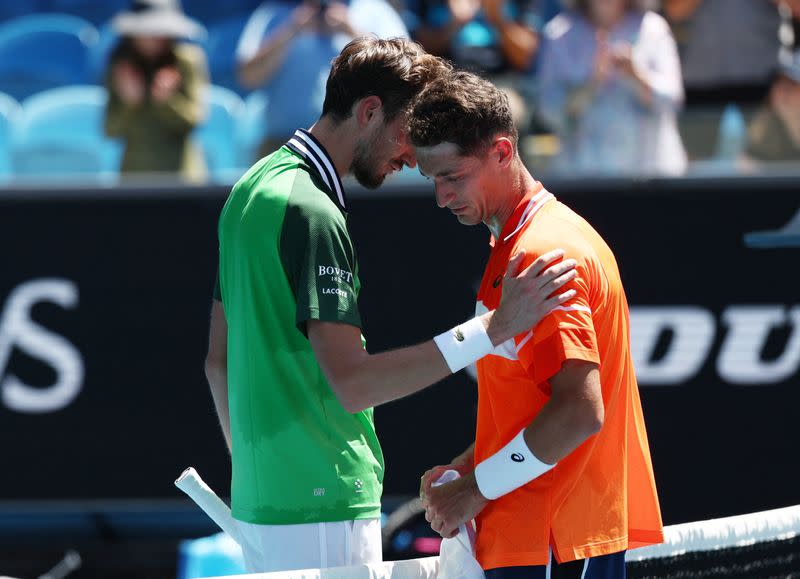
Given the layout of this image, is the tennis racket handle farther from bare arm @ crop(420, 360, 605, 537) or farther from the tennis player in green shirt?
bare arm @ crop(420, 360, 605, 537)

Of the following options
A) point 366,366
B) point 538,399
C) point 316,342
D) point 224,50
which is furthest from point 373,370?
point 224,50

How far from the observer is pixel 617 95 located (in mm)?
5812

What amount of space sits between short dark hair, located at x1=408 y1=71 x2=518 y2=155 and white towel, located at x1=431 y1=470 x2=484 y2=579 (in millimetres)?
763

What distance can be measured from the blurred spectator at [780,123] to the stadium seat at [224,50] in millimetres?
2834

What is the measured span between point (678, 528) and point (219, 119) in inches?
157

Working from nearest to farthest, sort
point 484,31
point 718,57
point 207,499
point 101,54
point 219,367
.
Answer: point 207,499
point 219,367
point 718,57
point 484,31
point 101,54

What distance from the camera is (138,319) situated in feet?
19.4

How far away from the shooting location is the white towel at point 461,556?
105 inches

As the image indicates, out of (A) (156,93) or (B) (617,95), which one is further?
(A) (156,93)

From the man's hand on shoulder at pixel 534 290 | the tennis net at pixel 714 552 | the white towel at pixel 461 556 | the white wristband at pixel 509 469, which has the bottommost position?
the tennis net at pixel 714 552

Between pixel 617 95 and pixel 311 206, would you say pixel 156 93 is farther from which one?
pixel 311 206

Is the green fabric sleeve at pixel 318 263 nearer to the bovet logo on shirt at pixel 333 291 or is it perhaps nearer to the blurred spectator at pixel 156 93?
the bovet logo on shirt at pixel 333 291

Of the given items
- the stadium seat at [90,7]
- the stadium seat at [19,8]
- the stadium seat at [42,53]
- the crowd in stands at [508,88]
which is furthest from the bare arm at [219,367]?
the stadium seat at [19,8]

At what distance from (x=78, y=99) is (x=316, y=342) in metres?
4.19
